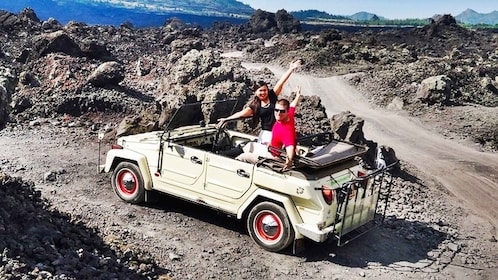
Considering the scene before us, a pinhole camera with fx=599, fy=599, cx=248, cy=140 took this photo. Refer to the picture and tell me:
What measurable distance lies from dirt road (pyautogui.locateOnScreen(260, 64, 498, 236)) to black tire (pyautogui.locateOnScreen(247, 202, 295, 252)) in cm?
523

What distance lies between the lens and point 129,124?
14.8 metres

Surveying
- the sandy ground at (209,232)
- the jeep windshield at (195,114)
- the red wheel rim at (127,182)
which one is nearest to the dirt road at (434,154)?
the sandy ground at (209,232)

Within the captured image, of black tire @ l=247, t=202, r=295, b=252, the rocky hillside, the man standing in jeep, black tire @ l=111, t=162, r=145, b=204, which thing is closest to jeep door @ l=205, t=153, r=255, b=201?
black tire @ l=247, t=202, r=295, b=252

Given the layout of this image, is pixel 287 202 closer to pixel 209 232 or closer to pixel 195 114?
A: pixel 209 232

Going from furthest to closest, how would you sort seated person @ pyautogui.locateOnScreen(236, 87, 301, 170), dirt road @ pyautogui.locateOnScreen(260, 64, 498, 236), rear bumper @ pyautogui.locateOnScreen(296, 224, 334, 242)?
dirt road @ pyautogui.locateOnScreen(260, 64, 498, 236) → seated person @ pyautogui.locateOnScreen(236, 87, 301, 170) → rear bumper @ pyautogui.locateOnScreen(296, 224, 334, 242)

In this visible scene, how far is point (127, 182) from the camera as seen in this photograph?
10445 millimetres

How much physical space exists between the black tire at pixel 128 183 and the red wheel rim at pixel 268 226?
233 cm

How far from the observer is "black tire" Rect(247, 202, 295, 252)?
346 inches

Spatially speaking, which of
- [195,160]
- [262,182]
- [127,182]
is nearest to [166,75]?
[127,182]

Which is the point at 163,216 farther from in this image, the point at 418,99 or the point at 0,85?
the point at 418,99

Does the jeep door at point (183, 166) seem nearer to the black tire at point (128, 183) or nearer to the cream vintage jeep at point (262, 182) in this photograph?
the cream vintage jeep at point (262, 182)

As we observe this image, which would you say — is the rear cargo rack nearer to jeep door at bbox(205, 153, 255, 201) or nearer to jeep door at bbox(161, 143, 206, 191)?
jeep door at bbox(205, 153, 255, 201)

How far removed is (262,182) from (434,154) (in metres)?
12.3

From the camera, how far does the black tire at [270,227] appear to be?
28.8 feet
